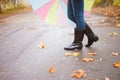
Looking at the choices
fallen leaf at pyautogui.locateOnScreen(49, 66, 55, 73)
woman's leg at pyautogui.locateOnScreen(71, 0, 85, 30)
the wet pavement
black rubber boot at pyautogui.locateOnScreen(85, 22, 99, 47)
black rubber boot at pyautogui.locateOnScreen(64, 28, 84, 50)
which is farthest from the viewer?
black rubber boot at pyautogui.locateOnScreen(85, 22, 99, 47)

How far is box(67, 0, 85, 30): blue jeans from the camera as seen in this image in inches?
210

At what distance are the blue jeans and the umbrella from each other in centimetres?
49

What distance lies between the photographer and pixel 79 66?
14.4ft

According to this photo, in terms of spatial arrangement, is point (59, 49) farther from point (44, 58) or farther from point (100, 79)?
point (100, 79)

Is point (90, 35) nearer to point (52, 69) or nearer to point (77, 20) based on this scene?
point (77, 20)

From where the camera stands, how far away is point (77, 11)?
537cm

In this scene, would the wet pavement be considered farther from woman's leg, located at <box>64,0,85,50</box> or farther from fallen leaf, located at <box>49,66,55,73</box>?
woman's leg, located at <box>64,0,85,50</box>

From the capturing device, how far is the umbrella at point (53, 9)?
5.80 m

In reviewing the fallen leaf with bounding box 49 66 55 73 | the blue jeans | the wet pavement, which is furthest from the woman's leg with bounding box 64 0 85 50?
the fallen leaf with bounding box 49 66 55 73

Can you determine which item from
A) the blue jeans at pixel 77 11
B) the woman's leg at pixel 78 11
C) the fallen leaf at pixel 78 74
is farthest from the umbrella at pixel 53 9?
the fallen leaf at pixel 78 74

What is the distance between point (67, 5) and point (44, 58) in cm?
130

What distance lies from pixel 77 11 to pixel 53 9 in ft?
2.73

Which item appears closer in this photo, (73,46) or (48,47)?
(73,46)

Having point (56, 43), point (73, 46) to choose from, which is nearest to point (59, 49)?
point (73, 46)
